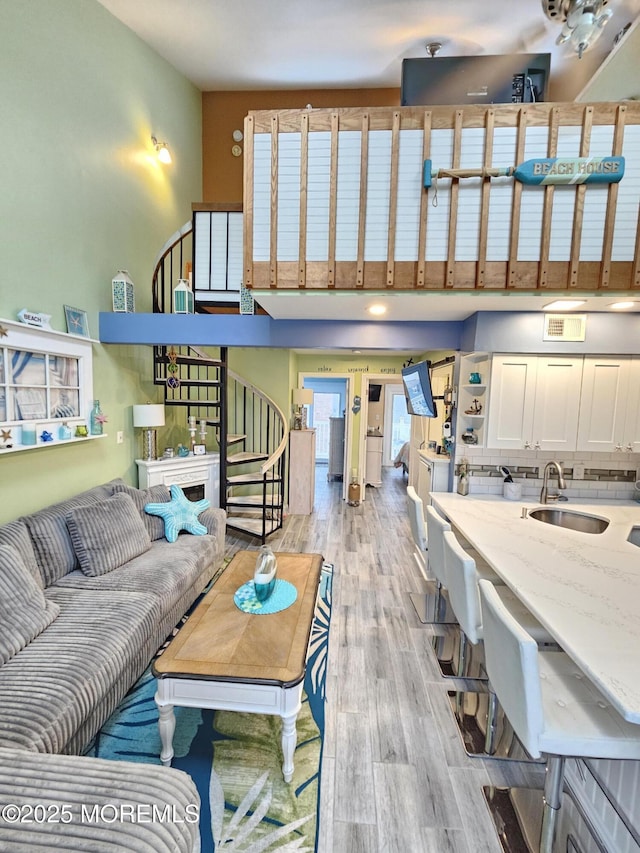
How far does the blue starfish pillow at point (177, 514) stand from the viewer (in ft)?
10.8

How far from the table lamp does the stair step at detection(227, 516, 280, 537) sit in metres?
1.35

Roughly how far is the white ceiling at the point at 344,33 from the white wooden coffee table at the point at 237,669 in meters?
5.22

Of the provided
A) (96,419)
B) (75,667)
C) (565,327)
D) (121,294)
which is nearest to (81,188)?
(121,294)

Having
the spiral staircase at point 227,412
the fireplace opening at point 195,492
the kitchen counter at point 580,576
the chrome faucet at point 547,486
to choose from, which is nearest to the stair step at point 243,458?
the spiral staircase at point 227,412

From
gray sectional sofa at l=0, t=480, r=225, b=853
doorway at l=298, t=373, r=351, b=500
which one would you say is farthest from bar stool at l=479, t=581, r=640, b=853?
doorway at l=298, t=373, r=351, b=500

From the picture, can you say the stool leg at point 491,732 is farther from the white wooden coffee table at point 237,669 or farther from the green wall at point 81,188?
the green wall at point 81,188

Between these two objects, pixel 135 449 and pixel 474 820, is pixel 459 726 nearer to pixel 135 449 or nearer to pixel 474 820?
pixel 474 820

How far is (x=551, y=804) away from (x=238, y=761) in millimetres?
1325

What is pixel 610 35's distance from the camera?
3.57 meters

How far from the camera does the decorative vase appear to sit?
7.17ft

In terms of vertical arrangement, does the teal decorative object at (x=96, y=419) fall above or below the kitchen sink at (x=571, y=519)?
above

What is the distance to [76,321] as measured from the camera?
124 inches

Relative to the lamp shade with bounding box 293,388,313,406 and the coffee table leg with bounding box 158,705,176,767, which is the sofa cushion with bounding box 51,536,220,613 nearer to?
the coffee table leg with bounding box 158,705,176,767

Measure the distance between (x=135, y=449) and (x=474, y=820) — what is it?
389 centimetres
